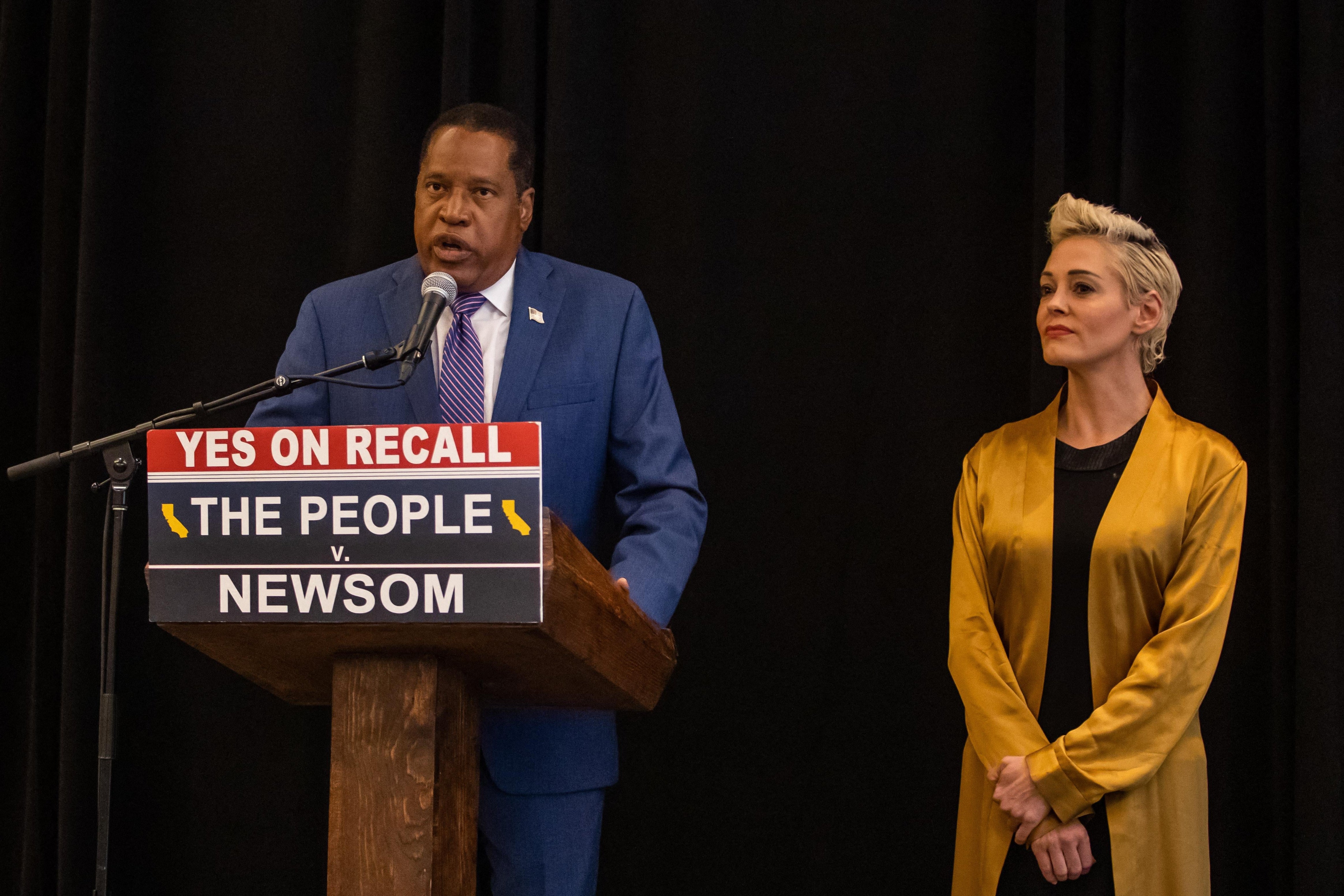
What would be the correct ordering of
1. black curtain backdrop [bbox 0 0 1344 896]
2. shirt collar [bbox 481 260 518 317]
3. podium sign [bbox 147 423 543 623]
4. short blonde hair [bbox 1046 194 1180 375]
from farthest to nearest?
black curtain backdrop [bbox 0 0 1344 896] < short blonde hair [bbox 1046 194 1180 375] < shirt collar [bbox 481 260 518 317] < podium sign [bbox 147 423 543 623]

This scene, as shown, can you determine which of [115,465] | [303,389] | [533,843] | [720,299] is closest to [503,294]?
[303,389]

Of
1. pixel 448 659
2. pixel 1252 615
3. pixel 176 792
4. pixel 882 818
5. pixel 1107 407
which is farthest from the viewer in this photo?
pixel 176 792

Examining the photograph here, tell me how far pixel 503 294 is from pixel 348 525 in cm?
88

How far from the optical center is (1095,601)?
195cm

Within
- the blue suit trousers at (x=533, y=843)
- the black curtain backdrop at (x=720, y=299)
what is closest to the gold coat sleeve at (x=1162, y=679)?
the black curtain backdrop at (x=720, y=299)

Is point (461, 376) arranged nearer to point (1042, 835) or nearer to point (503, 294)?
point (503, 294)

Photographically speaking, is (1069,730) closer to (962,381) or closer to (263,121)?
(962,381)

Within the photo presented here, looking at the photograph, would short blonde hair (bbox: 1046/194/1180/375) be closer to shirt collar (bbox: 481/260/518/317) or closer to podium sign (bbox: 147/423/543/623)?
shirt collar (bbox: 481/260/518/317)

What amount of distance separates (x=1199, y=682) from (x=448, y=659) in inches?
50.2

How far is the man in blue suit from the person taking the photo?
169 cm

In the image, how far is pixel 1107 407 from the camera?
2086 mm

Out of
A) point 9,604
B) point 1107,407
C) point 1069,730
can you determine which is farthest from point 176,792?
point 1107,407

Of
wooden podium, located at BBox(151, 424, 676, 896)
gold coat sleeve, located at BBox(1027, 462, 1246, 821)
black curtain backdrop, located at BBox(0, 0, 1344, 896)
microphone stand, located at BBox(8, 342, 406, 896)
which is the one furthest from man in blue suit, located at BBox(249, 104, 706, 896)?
black curtain backdrop, located at BBox(0, 0, 1344, 896)

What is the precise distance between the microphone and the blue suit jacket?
37cm
